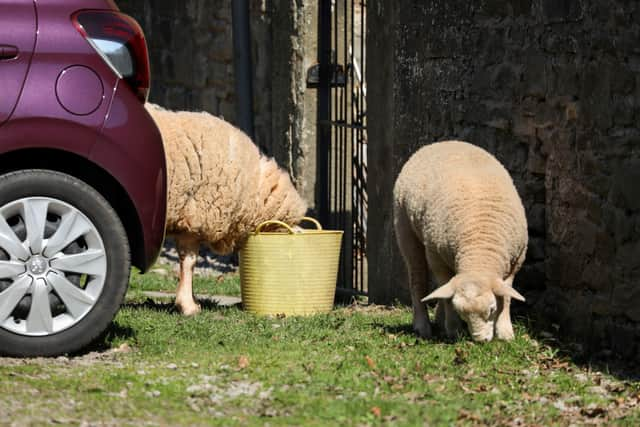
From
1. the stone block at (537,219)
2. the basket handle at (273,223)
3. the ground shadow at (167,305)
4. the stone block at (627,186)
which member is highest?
the stone block at (627,186)

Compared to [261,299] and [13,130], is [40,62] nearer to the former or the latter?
[13,130]

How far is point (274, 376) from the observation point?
604 cm

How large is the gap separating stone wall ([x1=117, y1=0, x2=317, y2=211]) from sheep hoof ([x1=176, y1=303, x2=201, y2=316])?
2473 millimetres

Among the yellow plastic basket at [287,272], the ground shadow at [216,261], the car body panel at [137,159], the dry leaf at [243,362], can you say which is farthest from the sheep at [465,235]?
the ground shadow at [216,261]

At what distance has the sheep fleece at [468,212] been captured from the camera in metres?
6.86

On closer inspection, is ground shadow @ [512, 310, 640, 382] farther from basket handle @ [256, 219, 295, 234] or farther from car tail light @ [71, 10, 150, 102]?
car tail light @ [71, 10, 150, 102]

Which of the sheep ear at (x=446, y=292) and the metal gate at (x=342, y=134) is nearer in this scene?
the sheep ear at (x=446, y=292)

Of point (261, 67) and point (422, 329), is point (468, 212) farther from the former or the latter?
point (261, 67)

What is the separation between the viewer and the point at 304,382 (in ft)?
19.4

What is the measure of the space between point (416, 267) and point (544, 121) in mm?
1184

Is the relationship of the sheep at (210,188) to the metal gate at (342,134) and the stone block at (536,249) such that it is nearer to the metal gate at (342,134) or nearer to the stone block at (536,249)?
the metal gate at (342,134)

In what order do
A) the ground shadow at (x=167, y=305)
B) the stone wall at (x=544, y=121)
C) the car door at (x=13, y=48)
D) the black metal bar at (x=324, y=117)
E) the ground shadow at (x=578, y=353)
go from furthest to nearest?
the black metal bar at (x=324, y=117), the ground shadow at (x=167, y=305), the stone wall at (x=544, y=121), the ground shadow at (x=578, y=353), the car door at (x=13, y=48)

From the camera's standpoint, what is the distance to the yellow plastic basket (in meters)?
8.77

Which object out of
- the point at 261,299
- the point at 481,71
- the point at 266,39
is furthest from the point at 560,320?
the point at 266,39
